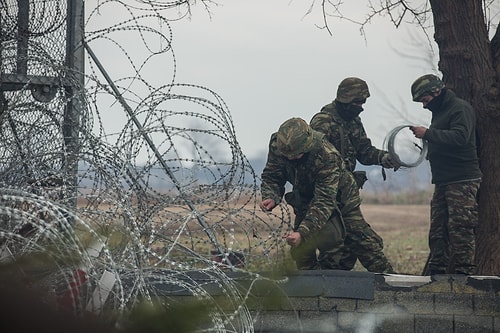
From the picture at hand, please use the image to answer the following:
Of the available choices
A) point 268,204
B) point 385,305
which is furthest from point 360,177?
point 385,305

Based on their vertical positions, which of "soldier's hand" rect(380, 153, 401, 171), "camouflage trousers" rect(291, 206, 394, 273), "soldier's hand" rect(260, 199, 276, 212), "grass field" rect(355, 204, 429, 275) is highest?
"soldier's hand" rect(380, 153, 401, 171)

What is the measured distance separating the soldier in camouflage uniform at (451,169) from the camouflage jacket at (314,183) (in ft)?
2.77

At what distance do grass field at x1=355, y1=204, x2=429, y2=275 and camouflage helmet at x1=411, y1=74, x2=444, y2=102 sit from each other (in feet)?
14.0

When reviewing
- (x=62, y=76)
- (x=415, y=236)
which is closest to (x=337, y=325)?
(x=62, y=76)

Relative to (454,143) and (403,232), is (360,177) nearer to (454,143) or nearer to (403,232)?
(454,143)

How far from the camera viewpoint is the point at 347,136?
7859 millimetres

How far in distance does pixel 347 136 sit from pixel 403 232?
1751cm

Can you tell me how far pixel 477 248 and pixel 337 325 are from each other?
8.23 feet

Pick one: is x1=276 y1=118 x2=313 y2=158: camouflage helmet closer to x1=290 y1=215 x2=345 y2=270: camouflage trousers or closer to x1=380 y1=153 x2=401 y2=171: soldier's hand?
x1=290 y1=215 x2=345 y2=270: camouflage trousers

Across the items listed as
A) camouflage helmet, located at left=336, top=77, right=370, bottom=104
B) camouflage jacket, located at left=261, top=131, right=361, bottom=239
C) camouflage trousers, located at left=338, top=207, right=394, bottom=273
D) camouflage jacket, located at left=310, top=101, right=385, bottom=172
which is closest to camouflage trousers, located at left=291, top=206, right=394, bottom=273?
camouflage trousers, located at left=338, top=207, right=394, bottom=273

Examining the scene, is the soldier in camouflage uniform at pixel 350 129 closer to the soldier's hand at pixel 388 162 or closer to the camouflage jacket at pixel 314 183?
the soldier's hand at pixel 388 162

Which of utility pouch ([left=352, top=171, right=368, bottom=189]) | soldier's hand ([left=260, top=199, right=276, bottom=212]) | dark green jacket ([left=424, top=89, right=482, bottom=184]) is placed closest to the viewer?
soldier's hand ([left=260, top=199, right=276, bottom=212])

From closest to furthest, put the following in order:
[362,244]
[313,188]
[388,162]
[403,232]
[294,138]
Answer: [294,138], [313,188], [362,244], [388,162], [403,232]

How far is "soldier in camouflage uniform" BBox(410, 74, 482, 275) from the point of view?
25.4 feet
